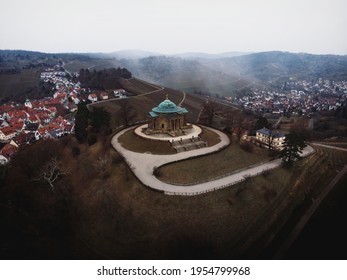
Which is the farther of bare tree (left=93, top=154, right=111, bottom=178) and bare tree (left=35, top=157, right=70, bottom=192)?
bare tree (left=93, top=154, right=111, bottom=178)

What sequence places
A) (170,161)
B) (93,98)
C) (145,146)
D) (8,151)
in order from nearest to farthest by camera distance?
(170,161), (145,146), (8,151), (93,98)

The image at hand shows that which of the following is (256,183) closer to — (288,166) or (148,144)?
(288,166)

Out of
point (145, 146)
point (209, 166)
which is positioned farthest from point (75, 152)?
point (209, 166)

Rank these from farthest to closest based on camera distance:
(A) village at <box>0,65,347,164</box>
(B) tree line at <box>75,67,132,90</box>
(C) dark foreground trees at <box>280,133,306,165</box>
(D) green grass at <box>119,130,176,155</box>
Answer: (B) tree line at <box>75,67,132,90</box> < (A) village at <box>0,65,347,164</box> < (D) green grass at <box>119,130,176,155</box> < (C) dark foreground trees at <box>280,133,306,165</box>

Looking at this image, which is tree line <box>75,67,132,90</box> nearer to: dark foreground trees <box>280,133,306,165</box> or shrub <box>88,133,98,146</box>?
shrub <box>88,133,98,146</box>

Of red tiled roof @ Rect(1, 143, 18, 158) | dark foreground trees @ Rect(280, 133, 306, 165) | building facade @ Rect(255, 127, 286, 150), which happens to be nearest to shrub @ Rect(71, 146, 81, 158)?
red tiled roof @ Rect(1, 143, 18, 158)

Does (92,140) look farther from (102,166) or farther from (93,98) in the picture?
(93,98)

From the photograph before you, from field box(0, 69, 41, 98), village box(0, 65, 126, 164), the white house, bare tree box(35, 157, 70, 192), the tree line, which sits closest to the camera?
bare tree box(35, 157, 70, 192)
